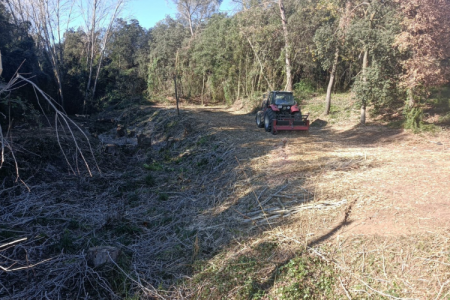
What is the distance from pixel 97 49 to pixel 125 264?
3043 cm

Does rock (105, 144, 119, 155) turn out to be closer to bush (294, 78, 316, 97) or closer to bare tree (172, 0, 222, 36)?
bush (294, 78, 316, 97)

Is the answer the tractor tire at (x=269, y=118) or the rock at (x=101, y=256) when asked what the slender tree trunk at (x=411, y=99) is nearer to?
the tractor tire at (x=269, y=118)

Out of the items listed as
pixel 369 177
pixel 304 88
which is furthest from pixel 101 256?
pixel 304 88

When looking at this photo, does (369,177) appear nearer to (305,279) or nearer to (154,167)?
(305,279)

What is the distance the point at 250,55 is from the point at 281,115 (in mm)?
11093

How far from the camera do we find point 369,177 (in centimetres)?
572

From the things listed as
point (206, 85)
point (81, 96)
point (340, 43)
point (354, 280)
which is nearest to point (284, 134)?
point (340, 43)

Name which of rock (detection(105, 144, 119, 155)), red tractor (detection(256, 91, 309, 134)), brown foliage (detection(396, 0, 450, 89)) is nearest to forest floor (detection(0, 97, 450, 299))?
rock (detection(105, 144, 119, 155))

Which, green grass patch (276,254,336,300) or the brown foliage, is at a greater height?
the brown foliage

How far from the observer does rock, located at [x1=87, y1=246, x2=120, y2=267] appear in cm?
422

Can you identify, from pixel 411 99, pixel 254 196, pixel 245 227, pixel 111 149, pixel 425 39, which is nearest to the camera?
pixel 245 227

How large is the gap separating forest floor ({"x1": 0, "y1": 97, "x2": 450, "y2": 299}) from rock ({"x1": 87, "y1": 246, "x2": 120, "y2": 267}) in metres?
0.10

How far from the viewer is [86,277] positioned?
13.4ft

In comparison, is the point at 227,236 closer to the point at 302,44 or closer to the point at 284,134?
the point at 284,134
